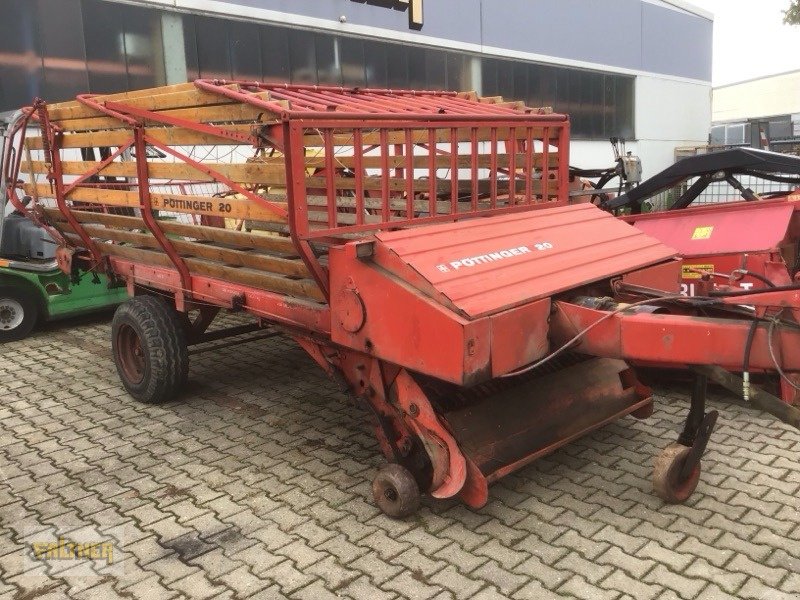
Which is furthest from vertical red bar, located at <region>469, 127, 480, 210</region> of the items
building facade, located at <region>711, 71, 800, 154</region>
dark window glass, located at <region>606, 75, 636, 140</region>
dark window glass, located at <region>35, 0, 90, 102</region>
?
building facade, located at <region>711, 71, 800, 154</region>

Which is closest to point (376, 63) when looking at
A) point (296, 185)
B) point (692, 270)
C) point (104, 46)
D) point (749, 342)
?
point (104, 46)

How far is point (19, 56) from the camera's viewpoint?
9609 millimetres

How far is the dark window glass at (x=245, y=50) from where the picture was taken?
39.7 feet

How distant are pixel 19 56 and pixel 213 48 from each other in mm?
3180

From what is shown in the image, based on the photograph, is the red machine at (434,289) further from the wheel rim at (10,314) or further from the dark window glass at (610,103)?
the dark window glass at (610,103)

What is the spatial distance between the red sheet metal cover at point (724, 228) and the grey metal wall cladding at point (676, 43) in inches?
786

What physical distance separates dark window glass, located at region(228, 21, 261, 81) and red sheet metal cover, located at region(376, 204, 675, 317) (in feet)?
31.2

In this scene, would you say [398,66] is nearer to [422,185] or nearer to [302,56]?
[302,56]

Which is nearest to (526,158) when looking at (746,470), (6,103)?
(746,470)

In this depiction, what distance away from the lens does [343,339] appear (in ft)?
10.9

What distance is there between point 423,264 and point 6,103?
8.91 m

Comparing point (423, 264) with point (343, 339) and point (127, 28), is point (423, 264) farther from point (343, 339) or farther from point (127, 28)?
point (127, 28)

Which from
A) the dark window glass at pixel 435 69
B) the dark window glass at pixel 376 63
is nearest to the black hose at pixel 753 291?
the dark window glass at pixel 376 63

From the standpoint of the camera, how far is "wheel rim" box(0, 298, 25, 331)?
6.71 meters
